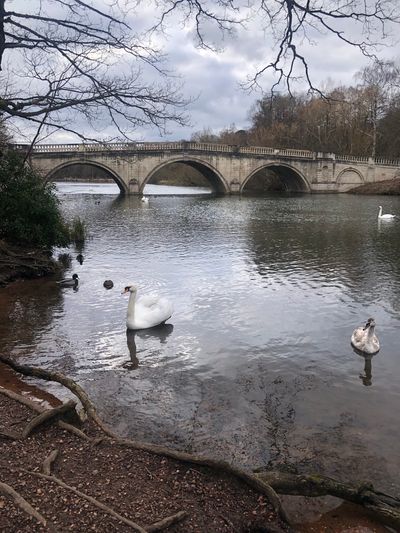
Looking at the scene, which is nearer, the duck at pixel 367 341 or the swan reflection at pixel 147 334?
the duck at pixel 367 341

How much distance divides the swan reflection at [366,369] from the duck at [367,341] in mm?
59

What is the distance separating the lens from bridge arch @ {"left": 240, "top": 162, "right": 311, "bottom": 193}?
61766 mm

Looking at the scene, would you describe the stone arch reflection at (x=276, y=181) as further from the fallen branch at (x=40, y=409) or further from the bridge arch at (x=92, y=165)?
the fallen branch at (x=40, y=409)

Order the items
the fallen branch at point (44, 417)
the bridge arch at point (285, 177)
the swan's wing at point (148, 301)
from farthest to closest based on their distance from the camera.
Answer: the bridge arch at point (285, 177), the swan's wing at point (148, 301), the fallen branch at point (44, 417)

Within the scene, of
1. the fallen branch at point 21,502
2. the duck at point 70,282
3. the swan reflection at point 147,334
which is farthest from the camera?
the duck at point 70,282

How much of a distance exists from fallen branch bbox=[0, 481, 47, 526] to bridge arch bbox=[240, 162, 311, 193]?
58.6 meters

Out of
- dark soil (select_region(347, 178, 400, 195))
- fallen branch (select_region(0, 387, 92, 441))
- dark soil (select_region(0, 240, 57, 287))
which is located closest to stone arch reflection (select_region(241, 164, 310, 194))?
dark soil (select_region(347, 178, 400, 195))

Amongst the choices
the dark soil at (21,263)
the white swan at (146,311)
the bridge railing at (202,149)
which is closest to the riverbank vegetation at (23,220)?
the dark soil at (21,263)

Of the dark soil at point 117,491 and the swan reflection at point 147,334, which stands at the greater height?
the dark soil at point 117,491

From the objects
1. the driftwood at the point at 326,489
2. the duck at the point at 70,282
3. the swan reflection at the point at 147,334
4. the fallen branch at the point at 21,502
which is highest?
the fallen branch at the point at 21,502

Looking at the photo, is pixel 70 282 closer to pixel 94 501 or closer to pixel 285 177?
pixel 94 501

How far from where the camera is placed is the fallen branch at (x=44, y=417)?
15.0 feet

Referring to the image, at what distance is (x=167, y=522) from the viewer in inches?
137

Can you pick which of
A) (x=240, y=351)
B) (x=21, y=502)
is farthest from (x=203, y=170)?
(x=21, y=502)
